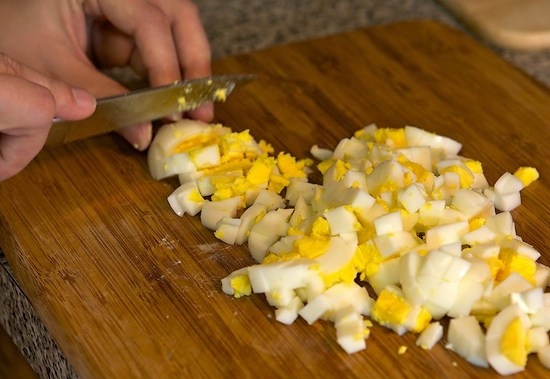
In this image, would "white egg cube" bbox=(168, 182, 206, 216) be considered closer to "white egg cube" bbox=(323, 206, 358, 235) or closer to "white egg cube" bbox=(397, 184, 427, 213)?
"white egg cube" bbox=(323, 206, 358, 235)

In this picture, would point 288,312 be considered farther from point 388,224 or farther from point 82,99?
point 82,99

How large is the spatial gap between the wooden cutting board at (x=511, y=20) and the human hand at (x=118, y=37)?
826mm

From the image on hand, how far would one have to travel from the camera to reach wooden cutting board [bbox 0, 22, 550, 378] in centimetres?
130

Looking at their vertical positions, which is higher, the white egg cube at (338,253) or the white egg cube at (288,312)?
the white egg cube at (338,253)

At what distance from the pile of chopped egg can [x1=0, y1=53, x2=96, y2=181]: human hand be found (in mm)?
264

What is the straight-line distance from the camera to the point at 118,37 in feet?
6.26

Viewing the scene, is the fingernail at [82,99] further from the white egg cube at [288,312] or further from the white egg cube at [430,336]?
the white egg cube at [430,336]

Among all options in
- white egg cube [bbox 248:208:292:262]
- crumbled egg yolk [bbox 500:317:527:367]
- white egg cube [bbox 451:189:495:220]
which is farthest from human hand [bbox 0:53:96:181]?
crumbled egg yolk [bbox 500:317:527:367]

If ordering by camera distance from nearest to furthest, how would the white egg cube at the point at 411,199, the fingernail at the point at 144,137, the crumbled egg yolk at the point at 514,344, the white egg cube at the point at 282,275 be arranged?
the crumbled egg yolk at the point at 514,344 < the white egg cube at the point at 282,275 < the white egg cube at the point at 411,199 < the fingernail at the point at 144,137

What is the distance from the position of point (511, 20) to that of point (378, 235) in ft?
Answer: 3.58

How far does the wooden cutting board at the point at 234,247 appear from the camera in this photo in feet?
4.26

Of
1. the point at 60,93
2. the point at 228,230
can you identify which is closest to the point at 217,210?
the point at 228,230

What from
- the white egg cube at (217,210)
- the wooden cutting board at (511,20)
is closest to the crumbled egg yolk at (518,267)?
the white egg cube at (217,210)

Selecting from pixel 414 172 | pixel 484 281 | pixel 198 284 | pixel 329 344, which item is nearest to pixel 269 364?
pixel 329 344
